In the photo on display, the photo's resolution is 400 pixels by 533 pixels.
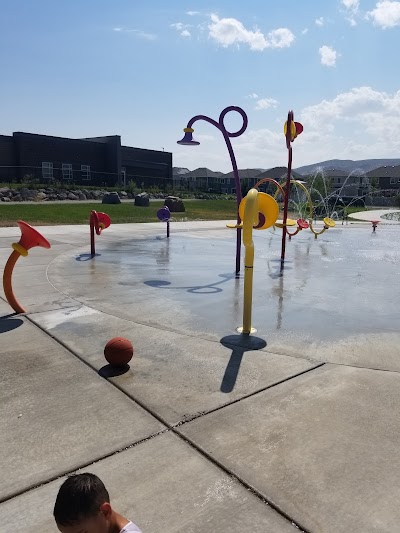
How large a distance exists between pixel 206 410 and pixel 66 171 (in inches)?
2165

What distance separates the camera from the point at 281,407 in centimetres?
370

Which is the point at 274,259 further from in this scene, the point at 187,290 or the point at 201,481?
the point at 201,481

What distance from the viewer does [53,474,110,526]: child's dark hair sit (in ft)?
6.05

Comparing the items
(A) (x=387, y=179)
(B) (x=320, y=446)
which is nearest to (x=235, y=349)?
(B) (x=320, y=446)

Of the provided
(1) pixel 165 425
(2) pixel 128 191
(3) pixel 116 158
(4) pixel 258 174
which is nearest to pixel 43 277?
(1) pixel 165 425

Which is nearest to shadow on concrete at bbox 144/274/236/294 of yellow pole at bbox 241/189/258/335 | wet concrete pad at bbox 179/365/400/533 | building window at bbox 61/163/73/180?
yellow pole at bbox 241/189/258/335

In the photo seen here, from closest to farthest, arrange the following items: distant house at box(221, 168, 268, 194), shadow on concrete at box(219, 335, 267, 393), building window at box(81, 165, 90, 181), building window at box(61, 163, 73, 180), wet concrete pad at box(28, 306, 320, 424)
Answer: wet concrete pad at box(28, 306, 320, 424) → shadow on concrete at box(219, 335, 267, 393) → building window at box(61, 163, 73, 180) → building window at box(81, 165, 90, 181) → distant house at box(221, 168, 268, 194)

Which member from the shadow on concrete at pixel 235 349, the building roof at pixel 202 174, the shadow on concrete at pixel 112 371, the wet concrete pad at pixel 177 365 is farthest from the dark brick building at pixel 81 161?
the shadow on concrete at pixel 112 371

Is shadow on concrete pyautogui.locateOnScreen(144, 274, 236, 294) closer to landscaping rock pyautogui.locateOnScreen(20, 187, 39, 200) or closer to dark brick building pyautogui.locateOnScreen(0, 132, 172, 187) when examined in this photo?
landscaping rock pyautogui.locateOnScreen(20, 187, 39, 200)

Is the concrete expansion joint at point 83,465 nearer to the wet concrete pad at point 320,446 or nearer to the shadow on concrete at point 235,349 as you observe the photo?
the wet concrete pad at point 320,446

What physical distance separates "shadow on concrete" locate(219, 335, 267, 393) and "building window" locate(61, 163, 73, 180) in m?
53.1

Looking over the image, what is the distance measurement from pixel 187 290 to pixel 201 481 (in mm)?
5505

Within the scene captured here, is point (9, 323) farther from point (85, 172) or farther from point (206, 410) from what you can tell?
point (85, 172)

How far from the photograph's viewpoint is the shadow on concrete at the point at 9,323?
564 centimetres
